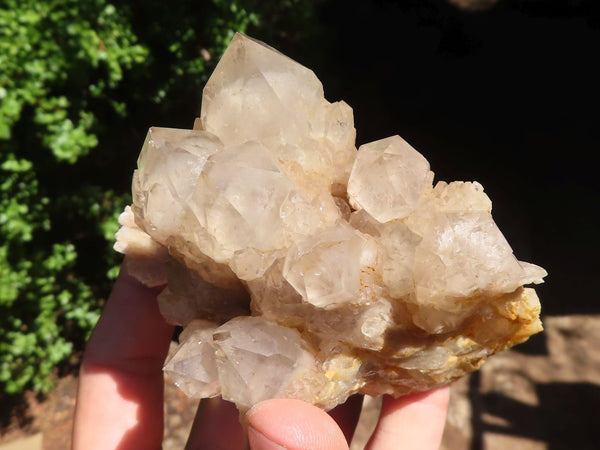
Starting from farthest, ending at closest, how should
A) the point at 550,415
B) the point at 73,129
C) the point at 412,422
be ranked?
the point at 550,415 → the point at 73,129 → the point at 412,422

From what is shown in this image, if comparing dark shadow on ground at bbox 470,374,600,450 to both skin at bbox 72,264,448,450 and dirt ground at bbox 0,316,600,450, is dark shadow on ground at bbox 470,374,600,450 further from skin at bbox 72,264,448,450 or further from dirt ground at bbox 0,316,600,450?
skin at bbox 72,264,448,450

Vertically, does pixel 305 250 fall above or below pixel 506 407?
above

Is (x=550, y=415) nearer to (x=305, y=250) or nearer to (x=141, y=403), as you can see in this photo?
(x=141, y=403)

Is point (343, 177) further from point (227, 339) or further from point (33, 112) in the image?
point (33, 112)

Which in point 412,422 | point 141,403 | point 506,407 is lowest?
point 506,407

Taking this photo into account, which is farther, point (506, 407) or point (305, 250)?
point (506, 407)

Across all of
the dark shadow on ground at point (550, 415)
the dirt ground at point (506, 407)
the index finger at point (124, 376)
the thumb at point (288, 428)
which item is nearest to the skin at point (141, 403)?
the index finger at point (124, 376)

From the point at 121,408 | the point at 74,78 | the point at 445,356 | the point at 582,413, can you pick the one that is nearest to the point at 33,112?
the point at 74,78

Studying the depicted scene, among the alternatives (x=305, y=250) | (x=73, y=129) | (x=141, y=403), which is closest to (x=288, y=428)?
(x=305, y=250)
